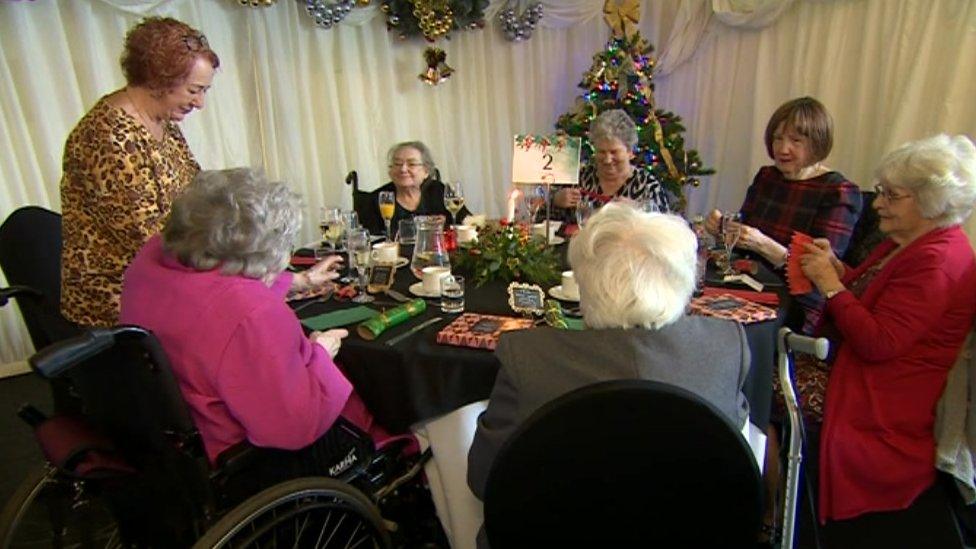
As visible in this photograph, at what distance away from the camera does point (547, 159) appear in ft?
7.45

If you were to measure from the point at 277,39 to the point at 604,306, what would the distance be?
12.2 feet

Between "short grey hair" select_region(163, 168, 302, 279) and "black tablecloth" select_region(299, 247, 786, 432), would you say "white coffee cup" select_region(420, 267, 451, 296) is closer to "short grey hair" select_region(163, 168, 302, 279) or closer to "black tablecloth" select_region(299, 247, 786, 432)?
"black tablecloth" select_region(299, 247, 786, 432)

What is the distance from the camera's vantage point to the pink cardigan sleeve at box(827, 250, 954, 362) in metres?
1.52

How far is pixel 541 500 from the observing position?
0.91 meters

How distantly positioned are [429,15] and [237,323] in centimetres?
357

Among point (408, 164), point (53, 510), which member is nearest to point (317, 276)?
point (53, 510)

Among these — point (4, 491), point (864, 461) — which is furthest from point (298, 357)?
point (4, 491)

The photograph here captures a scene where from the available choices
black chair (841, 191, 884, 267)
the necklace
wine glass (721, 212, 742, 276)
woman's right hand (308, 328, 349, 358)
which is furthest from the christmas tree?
woman's right hand (308, 328, 349, 358)

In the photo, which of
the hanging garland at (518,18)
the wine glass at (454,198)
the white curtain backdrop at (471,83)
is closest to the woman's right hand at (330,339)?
the wine glass at (454,198)

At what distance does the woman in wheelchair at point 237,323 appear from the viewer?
1246 millimetres

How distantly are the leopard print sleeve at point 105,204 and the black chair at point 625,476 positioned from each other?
152cm

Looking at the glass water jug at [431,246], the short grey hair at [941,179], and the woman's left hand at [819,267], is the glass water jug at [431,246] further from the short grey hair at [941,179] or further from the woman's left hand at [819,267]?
the short grey hair at [941,179]

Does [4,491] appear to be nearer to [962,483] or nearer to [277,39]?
[277,39]

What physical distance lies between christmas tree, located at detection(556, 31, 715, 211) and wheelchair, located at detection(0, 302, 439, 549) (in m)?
3.31
